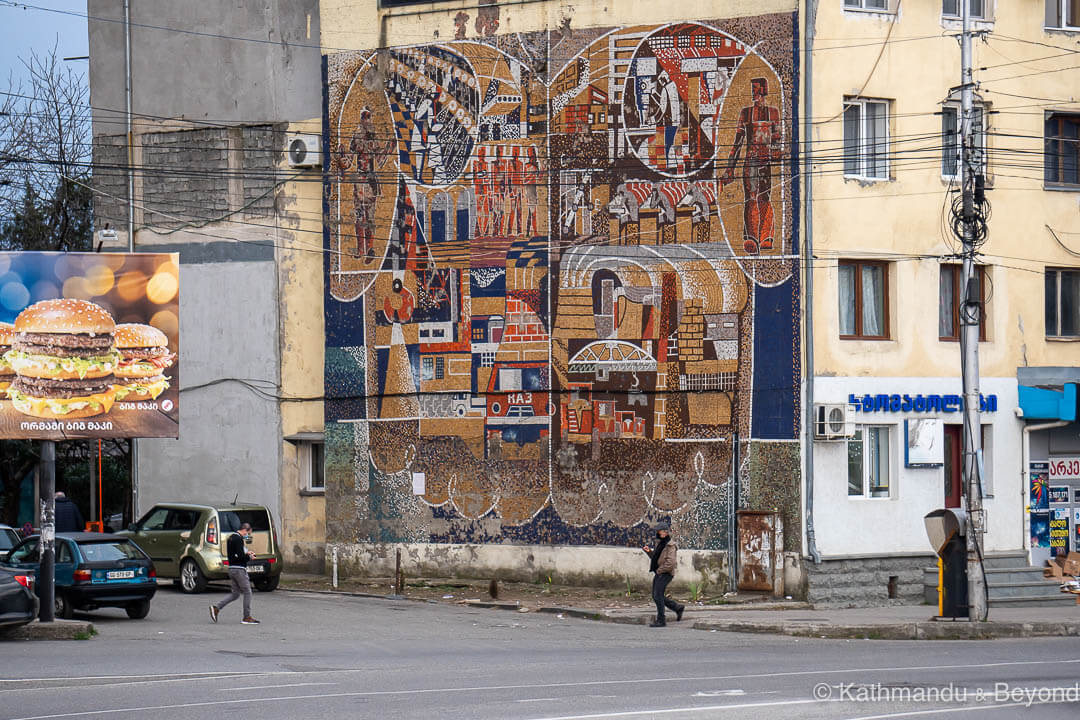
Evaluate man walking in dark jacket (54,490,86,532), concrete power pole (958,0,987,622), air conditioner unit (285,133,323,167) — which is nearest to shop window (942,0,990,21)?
concrete power pole (958,0,987,622)

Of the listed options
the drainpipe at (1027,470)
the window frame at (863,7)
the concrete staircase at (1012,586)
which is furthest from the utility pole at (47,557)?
the drainpipe at (1027,470)

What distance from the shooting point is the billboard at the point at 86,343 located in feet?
70.3

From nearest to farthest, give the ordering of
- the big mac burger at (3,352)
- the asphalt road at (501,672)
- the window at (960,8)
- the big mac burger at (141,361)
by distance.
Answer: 1. the asphalt road at (501,672)
2. the big mac burger at (3,352)
3. the big mac burger at (141,361)
4. the window at (960,8)

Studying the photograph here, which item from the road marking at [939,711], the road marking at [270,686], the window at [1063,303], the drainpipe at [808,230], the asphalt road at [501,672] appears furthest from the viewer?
the window at [1063,303]

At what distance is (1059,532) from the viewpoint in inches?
1141

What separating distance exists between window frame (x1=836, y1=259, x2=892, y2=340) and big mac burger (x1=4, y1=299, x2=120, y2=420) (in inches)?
540

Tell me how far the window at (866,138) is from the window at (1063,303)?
15.9 feet

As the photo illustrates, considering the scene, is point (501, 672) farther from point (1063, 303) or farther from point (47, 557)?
point (1063, 303)

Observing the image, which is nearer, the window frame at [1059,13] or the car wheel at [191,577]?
the car wheel at [191,577]

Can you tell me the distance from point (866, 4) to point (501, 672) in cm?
1660

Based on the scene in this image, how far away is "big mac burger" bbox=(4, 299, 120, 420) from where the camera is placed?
2147 centimetres

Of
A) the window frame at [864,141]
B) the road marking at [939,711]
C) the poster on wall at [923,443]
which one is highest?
the window frame at [864,141]

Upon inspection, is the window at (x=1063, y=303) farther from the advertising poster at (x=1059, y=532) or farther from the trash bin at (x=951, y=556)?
the trash bin at (x=951, y=556)

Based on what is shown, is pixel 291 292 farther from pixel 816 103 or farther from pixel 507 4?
pixel 816 103
